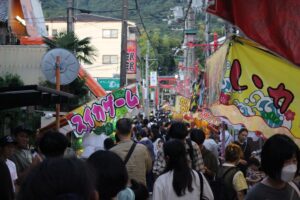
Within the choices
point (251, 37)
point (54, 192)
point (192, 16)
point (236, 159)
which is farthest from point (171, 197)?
point (192, 16)

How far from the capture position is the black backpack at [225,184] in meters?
7.41

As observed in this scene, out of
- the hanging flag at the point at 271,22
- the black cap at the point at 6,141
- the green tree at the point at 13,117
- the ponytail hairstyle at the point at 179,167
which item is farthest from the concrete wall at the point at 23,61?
the hanging flag at the point at 271,22

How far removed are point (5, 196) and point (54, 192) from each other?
322 centimetres

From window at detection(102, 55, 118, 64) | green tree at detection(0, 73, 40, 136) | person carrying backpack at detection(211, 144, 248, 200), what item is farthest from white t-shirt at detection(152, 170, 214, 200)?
window at detection(102, 55, 118, 64)

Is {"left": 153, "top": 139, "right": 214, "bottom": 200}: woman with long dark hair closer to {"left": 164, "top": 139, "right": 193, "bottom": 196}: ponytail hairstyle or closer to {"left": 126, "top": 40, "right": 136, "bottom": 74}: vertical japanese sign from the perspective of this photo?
{"left": 164, "top": 139, "right": 193, "bottom": 196}: ponytail hairstyle

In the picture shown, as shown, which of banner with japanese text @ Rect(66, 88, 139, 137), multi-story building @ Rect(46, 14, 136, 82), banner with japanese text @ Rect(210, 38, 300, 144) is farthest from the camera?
multi-story building @ Rect(46, 14, 136, 82)

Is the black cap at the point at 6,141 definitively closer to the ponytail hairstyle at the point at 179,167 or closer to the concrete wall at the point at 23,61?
the ponytail hairstyle at the point at 179,167

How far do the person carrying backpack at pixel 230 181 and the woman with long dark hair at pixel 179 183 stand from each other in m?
1.74

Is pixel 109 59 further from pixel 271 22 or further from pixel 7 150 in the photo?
pixel 271 22

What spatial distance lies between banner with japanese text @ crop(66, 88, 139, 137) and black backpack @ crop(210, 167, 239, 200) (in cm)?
486

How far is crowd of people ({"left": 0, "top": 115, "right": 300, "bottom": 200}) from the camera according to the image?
100 inches

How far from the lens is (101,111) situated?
39.8ft

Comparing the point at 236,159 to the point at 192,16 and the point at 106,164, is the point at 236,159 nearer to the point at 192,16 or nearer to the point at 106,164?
the point at 106,164

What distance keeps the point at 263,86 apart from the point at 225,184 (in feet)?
7.47
